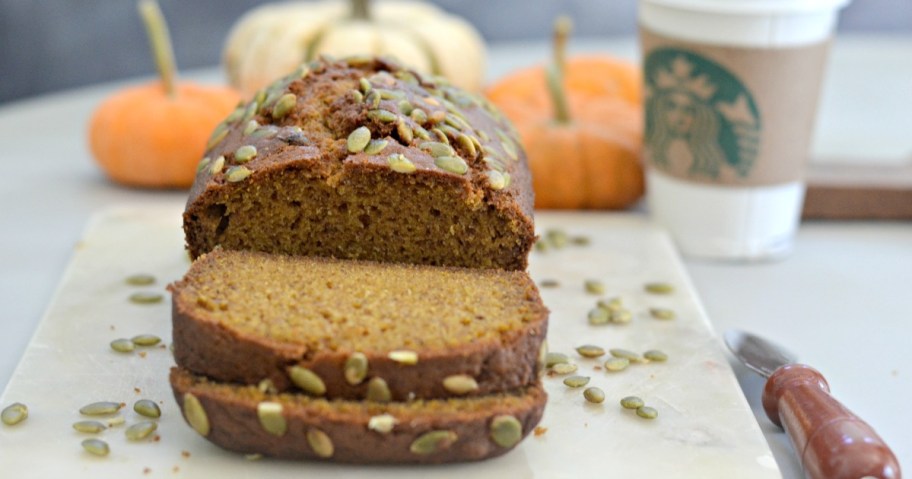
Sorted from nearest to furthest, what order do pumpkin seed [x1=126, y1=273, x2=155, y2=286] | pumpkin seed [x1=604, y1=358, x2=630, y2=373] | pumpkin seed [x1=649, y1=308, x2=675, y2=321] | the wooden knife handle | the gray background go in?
the wooden knife handle → pumpkin seed [x1=604, y1=358, x2=630, y2=373] → pumpkin seed [x1=649, y1=308, x2=675, y2=321] → pumpkin seed [x1=126, y1=273, x2=155, y2=286] → the gray background

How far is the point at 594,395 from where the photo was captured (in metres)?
2.21

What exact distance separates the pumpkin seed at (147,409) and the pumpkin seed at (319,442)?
411mm

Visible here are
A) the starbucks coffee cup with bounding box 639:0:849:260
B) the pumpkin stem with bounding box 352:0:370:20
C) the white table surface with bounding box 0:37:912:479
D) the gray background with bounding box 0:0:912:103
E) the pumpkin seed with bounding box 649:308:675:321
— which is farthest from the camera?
the gray background with bounding box 0:0:912:103

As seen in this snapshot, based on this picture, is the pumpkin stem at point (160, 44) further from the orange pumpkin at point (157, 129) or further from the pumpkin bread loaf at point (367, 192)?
the pumpkin bread loaf at point (367, 192)

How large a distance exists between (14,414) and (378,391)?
786 millimetres

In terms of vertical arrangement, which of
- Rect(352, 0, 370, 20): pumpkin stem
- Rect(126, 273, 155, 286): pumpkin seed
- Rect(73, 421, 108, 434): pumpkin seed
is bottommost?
Rect(126, 273, 155, 286): pumpkin seed

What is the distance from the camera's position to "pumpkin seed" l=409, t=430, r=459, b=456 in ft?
6.13

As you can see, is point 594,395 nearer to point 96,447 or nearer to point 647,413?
point 647,413

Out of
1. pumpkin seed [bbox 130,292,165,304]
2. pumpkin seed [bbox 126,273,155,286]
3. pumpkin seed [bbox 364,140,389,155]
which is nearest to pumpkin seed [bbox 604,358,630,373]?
pumpkin seed [bbox 364,140,389,155]

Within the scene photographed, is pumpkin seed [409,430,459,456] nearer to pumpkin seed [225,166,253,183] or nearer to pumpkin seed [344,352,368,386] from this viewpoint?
pumpkin seed [344,352,368,386]

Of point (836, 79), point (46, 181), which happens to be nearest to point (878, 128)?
point (836, 79)

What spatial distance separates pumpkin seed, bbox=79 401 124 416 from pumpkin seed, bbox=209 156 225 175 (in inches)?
21.9

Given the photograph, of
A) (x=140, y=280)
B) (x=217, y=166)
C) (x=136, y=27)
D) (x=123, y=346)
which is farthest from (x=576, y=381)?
(x=136, y=27)

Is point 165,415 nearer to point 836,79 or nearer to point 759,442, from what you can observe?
point 759,442
